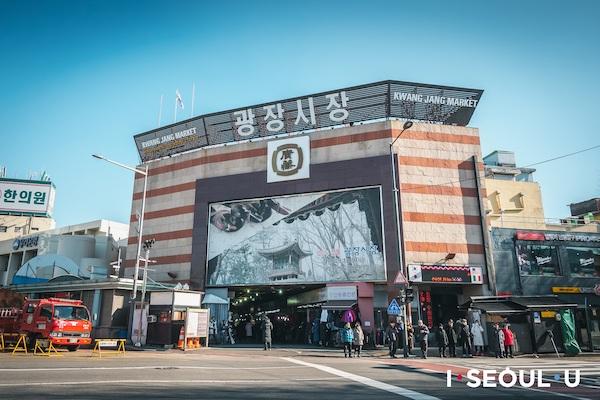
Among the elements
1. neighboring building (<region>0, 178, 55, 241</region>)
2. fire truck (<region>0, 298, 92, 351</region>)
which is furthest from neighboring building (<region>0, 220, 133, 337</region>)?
neighboring building (<region>0, 178, 55, 241</region>)

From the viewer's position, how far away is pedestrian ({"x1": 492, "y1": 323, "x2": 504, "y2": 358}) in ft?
65.4

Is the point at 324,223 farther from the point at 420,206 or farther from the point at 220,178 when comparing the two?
the point at 220,178

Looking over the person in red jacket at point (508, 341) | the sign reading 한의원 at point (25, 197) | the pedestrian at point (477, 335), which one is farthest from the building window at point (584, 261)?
the sign reading 한의원 at point (25, 197)

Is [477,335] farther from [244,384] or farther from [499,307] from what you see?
[244,384]

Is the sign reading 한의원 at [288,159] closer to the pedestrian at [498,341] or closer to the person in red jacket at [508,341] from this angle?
the pedestrian at [498,341]

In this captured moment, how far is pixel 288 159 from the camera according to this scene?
3216 centimetres

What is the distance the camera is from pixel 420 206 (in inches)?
1142

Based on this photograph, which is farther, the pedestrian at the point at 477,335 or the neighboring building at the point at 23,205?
the neighboring building at the point at 23,205

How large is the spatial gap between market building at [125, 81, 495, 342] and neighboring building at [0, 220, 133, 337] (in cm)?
647

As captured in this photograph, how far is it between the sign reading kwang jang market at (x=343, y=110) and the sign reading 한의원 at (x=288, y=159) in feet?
4.88

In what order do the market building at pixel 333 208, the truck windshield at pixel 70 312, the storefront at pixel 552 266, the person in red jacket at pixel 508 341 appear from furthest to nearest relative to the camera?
1. the market building at pixel 333 208
2. the storefront at pixel 552 266
3. the truck windshield at pixel 70 312
4. the person in red jacket at pixel 508 341

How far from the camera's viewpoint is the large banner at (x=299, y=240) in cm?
2869

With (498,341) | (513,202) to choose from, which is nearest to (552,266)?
(513,202)

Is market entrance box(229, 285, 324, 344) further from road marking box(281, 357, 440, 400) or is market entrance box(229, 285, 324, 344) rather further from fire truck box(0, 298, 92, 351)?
road marking box(281, 357, 440, 400)
